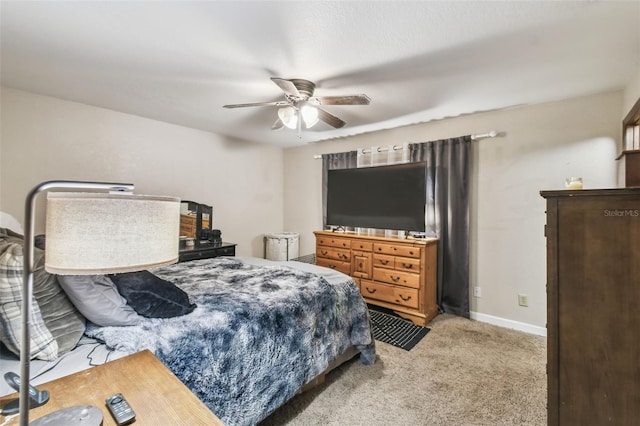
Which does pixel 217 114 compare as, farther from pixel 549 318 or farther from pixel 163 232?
pixel 549 318

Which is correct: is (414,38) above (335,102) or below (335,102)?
above

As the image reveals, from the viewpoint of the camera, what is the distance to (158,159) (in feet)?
11.8

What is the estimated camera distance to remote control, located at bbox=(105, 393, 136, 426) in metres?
0.80

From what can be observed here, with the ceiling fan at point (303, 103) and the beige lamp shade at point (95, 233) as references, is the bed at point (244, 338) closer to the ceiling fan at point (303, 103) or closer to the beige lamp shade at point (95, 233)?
the beige lamp shade at point (95, 233)

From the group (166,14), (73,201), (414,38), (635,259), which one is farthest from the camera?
(414,38)

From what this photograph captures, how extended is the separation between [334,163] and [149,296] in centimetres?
331

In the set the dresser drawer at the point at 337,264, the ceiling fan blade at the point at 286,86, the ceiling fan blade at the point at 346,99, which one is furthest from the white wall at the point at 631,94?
the dresser drawer at the point at 337,264

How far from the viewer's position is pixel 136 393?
928mm

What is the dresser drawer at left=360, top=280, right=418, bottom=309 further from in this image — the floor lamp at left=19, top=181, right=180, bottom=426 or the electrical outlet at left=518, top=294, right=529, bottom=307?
the floor lamp at left=19, top=181, right=180, bottom=426

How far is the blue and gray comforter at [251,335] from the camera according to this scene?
1.34 m

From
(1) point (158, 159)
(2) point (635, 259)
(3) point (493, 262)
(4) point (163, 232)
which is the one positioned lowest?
(3) point (493, 262)

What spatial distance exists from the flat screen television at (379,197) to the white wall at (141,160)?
1381 mm

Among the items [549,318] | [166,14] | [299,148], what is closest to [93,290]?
[166,14]

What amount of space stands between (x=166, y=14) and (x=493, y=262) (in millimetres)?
3571
